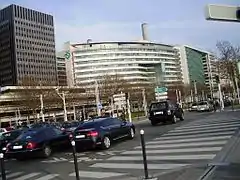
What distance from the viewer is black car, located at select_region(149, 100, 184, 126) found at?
31156 mm

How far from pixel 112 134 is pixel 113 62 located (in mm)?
128325

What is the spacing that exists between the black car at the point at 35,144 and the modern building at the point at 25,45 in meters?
94.2

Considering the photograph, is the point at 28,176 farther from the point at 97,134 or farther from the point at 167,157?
the point at 97,134

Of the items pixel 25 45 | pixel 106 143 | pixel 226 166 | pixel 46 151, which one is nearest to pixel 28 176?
pixel 46 151

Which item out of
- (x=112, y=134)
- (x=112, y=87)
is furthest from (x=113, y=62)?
(x=112, y=134)

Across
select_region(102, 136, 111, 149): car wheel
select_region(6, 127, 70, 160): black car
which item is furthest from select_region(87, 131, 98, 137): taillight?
select_region(6, 127, 70, 160): black car

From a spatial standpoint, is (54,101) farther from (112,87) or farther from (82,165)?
(82,165)

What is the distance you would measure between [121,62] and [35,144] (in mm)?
130063

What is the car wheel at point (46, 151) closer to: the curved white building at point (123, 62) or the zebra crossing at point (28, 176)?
the zebra crossing at point (28, 176)

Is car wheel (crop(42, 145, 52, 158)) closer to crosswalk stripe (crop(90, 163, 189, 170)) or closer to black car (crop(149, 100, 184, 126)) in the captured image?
crosswalk stripe (crop(90, 163, 189, 170))

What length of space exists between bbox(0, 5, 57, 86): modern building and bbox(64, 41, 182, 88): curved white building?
1473 cm

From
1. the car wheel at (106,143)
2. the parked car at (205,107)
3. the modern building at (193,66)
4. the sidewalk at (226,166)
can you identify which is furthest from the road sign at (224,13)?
the modern building at (193,66)

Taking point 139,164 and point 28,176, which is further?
point 28,176

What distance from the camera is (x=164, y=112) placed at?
103 feet
